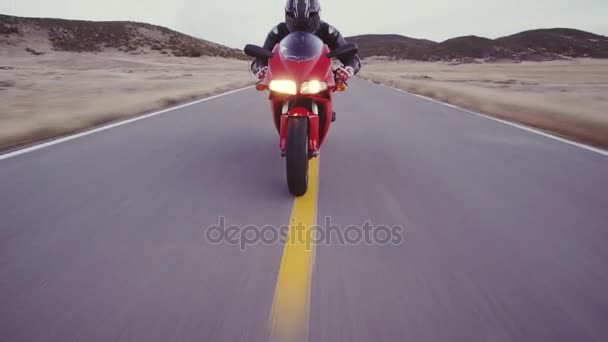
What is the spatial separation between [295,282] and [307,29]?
2954mm

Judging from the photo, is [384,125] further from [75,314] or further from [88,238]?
[75,314]

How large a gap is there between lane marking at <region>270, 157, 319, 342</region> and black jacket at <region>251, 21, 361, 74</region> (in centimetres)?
215

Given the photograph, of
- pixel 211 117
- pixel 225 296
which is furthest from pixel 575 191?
pixel 211 117

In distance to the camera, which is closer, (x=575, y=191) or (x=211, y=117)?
(x=575, y=191)

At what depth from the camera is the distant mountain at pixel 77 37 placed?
71.6 metres

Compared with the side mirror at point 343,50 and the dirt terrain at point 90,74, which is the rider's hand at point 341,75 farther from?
the dirt terrain at point 90,74

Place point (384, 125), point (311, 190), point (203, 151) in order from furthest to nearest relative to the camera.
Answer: point (384, 125), point (203, 151), point (311, 190)

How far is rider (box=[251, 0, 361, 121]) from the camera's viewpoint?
400 centimetres

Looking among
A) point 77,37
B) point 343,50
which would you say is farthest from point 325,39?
point 77,37

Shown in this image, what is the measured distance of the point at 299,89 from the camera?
351cm

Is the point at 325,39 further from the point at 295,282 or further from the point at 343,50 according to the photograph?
the point at 295,282

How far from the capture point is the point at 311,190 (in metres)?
3.88

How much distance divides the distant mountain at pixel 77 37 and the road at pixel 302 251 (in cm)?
7203

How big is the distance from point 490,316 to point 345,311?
0.73 m
